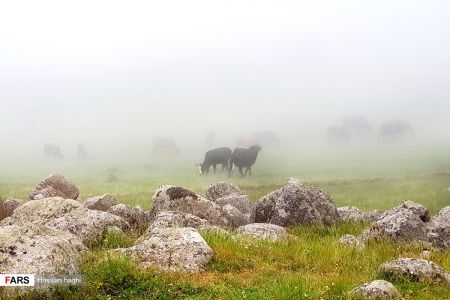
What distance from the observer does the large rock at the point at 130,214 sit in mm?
17108

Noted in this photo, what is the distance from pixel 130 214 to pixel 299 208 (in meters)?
6.23

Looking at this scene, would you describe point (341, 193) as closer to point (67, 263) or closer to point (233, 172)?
point (233, 172)

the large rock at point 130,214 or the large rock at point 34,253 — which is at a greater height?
the large rock at point 34,253

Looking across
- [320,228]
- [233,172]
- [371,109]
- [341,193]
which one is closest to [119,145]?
[233,172]

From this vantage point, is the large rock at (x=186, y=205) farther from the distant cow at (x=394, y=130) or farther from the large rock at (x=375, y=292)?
the distant cow at (x=394, y=130)

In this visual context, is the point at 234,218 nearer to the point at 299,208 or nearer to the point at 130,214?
the point at 299,208

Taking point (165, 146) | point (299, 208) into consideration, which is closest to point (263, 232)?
point (299, 208)

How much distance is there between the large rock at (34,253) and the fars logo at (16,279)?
189 millimetres

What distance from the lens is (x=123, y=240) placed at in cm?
1315

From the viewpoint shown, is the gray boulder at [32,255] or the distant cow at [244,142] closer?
the gray boulder at [32,255]

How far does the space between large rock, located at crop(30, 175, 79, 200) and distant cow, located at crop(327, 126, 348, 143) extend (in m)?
69.1

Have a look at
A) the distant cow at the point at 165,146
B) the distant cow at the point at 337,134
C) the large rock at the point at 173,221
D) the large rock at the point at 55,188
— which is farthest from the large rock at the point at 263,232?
the distant cow at the point at 337,134

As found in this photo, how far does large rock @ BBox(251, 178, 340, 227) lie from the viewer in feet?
61.7

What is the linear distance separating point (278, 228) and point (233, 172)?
39882mm
